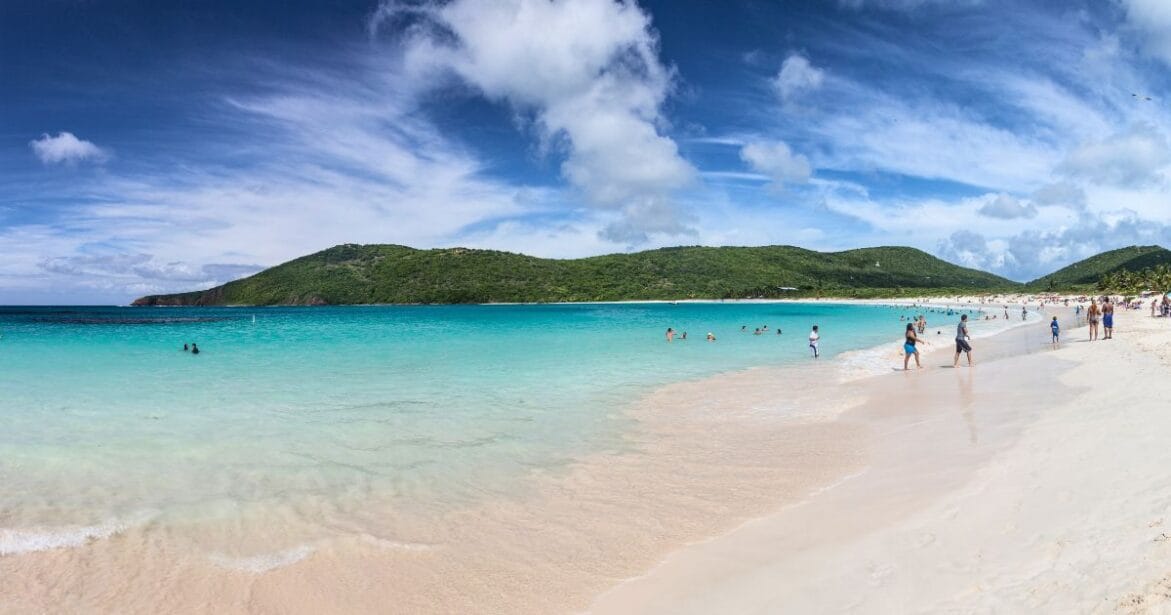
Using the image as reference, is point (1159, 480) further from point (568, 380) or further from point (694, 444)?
point (568, 380)

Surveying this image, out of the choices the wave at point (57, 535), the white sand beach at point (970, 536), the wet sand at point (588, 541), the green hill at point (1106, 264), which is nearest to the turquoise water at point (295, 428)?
the wave at point (57, 535)

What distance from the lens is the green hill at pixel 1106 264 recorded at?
152125 mm

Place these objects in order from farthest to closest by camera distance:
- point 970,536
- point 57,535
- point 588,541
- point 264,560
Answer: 1. point 57,535
2. point 588,541
3. point 264,560
4. point 970,536

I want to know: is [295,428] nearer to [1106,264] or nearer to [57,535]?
[57,535]

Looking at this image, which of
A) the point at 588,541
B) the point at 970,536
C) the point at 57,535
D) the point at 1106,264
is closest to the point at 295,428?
the point at 57,535

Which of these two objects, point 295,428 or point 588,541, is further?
point 295,428

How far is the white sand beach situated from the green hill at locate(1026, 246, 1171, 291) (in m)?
173

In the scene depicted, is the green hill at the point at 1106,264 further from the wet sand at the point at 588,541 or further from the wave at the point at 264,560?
the wave at the point at 264,560

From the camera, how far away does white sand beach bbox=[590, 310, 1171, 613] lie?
473 cm

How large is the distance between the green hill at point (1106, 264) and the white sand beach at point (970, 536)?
567ft

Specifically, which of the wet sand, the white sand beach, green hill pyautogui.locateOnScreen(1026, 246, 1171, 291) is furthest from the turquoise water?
green hill pyautogui.locateOnScreen(1026, 246, 1171, 291)

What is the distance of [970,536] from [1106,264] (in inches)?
8543

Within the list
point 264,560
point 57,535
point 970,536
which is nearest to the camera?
point 970,536

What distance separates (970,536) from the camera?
609 cm
